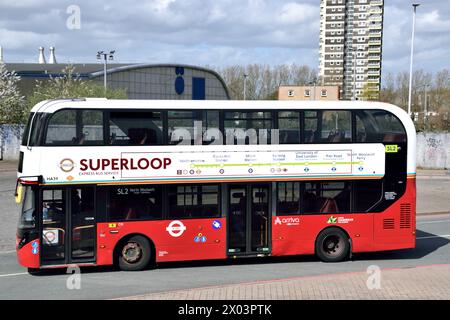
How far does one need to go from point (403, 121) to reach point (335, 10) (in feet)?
371

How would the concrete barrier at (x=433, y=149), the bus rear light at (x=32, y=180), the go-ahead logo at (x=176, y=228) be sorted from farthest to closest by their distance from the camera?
1. the concrete barrier at (x=433, y=149)
2. the go-ahead logo at (x=176, y=228)
3. the bus rear light at (x=32, y=180)

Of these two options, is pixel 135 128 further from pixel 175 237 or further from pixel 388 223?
pixel 388 223

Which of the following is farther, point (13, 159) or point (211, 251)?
point (13, 159)

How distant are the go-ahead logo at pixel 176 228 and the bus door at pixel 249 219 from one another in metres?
1.18

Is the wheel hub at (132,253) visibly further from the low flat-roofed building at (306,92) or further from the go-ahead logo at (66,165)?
the low flat-roofed building at (306,92)

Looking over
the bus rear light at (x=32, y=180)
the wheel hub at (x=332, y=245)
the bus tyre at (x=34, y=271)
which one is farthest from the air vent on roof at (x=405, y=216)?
the bus tyre at (x=34, y=271)

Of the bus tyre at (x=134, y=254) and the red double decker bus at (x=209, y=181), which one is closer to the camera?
the red double decker bus at (x=209, y=181)

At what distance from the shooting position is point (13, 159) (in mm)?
44031

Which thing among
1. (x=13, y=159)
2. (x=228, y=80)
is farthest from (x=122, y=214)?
(x=228, y=80)

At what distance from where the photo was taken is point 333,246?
1483cm

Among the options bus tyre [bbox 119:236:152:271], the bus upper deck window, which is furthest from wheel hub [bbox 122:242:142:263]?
the bus upper deck window

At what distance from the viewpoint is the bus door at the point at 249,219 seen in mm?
14109

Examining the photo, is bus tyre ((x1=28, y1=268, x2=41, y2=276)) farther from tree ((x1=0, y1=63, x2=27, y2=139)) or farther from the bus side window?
tree ((x1=0, y1=63, x2=27, y2=139))

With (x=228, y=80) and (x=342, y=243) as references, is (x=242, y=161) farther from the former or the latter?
(x=228, y=80)
